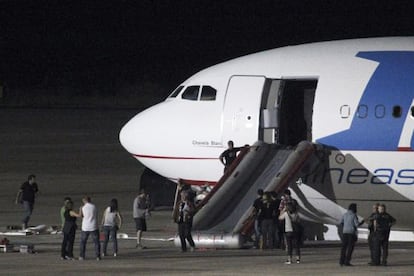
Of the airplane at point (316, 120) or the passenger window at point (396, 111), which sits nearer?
the passenger window at point (396, 111)

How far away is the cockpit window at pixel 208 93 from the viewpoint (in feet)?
132

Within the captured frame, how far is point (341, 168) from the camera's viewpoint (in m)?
38.1

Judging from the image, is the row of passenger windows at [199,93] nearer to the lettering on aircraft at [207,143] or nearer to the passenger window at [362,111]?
the lettering on aircraft at [207,143]

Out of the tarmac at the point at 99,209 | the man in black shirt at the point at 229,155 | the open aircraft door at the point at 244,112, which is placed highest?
the open aircraft door at the point at 244,112

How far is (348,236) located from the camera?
3375 cm

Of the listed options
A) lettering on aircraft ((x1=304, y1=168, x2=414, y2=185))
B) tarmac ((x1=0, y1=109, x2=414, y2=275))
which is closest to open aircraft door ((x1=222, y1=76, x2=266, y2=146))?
lettering on aircraft ((x1=304, y1=168, x2=414, y2=185))

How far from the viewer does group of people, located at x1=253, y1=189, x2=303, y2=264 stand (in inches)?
1388

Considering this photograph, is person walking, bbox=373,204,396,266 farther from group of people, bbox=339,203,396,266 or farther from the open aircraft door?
the open aircraft door

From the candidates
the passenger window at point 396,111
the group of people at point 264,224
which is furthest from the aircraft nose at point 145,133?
the passenger window at point 396,111

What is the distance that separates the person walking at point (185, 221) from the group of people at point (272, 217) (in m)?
1.75

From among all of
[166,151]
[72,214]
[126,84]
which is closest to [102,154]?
[126,84]

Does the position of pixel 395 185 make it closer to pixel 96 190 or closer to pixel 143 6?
pixel 96 190

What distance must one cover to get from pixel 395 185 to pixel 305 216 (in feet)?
9.61

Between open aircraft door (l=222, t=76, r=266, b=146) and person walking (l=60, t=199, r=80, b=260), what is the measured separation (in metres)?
6.15
